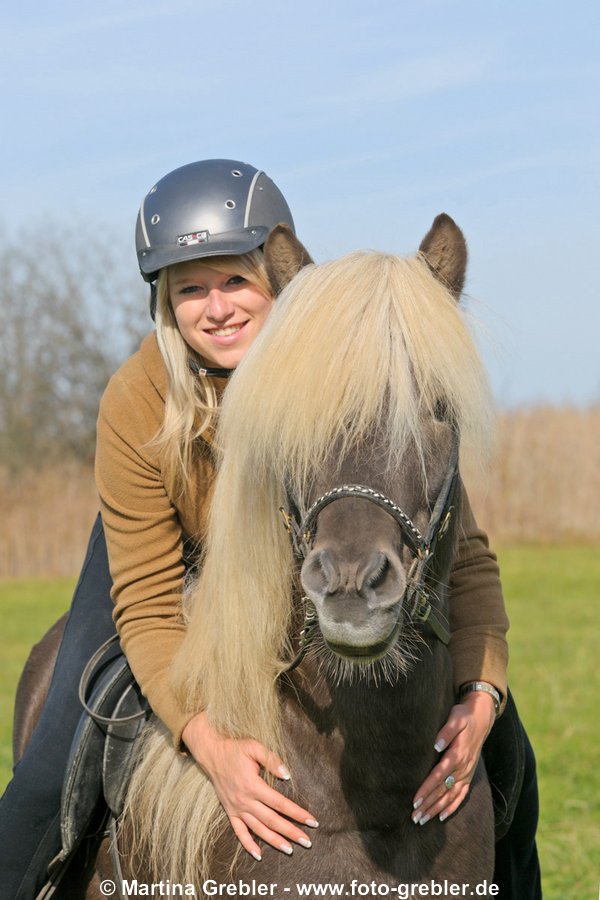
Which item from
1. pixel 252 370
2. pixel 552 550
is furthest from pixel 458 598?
pixel 552 550

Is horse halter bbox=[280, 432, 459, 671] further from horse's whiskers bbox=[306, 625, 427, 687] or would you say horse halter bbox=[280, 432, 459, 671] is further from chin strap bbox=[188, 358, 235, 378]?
chin strap bbox=[188, 358, 235, 378]

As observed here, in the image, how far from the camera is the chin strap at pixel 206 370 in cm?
377

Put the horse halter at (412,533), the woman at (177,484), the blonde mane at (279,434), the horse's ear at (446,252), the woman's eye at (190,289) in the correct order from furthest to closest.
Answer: the woman's eye at (190,289), the woman at (177,484), the horse's ear at (446,252), the blonde mane at (279,434), the horse halter at (412,533)

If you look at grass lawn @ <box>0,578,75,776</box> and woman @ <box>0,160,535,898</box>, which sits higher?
woman @ <box>0,160,535,898</box>

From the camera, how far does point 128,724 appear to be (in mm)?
3588

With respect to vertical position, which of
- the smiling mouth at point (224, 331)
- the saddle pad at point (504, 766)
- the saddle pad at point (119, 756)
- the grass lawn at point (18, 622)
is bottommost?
the grass lawn at point (18, 622)

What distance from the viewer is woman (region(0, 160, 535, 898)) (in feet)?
11.3

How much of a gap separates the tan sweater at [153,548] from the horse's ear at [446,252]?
81 centimetres

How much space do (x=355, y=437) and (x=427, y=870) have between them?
1273 millimetres

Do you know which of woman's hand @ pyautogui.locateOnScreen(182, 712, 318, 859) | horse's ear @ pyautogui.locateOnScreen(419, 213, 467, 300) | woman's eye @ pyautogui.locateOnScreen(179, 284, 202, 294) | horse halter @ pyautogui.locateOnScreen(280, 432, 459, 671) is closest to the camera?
horse halter @ pyautogui.locateOnScreen(280, 432, 459, 671)

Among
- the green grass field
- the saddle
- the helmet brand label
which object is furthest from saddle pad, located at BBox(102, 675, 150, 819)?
the green grass field

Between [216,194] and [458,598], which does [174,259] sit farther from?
[458,598]

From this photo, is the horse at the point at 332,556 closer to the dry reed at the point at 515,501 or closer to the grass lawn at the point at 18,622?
the grass lawn at the point at 18,622

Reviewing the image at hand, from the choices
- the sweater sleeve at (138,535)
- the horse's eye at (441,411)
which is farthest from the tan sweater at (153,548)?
the horse's eye at (441,411)
